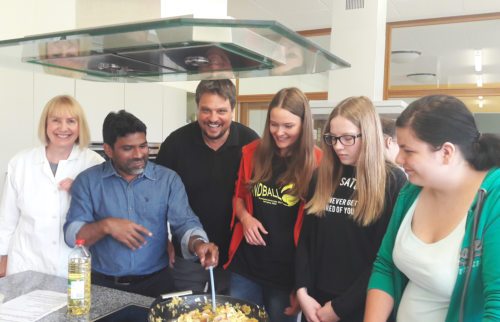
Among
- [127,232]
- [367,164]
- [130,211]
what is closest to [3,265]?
[130,211]

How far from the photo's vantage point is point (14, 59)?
1.28 meters

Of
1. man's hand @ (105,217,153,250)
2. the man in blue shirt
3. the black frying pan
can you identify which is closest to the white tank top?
the black frying pan

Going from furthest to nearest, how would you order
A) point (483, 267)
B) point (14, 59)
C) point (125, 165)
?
point (125, 165) → point (14, 59) → point (483, 267)

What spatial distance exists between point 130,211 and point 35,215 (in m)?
0.45

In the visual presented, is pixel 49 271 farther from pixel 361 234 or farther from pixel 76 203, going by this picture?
pixel 361 234

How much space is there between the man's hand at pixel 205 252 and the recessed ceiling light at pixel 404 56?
403 cm

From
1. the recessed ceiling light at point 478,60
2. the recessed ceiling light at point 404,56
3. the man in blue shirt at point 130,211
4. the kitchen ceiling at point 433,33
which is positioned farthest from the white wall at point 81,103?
the recessed ceiling light at point 478,60

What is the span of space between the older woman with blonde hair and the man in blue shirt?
0.14 metres

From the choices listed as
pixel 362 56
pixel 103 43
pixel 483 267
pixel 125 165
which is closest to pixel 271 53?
pixel 103 43

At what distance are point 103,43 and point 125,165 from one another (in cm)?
72

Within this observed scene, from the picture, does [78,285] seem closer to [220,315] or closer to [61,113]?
[220,315]

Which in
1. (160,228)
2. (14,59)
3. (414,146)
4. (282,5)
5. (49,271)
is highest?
(282,5)

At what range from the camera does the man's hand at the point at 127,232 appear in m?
1.49

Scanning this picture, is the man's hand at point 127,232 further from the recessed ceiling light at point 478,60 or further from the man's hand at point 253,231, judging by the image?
the recessed ceiling light at point 478,60
